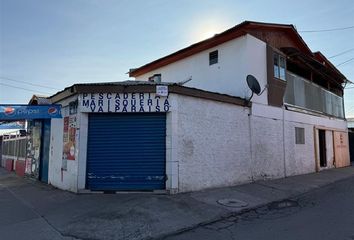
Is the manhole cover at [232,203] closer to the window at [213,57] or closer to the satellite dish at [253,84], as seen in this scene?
the satellite dish at [253,84]

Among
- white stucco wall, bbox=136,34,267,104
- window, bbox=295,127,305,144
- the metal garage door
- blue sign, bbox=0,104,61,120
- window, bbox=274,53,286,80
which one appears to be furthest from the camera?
window, bbox=295,127,305,144

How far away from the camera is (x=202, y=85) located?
15.2 m

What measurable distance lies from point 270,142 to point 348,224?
7556 mm

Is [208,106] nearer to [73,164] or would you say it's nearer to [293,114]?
[73,164]

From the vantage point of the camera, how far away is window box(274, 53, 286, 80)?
50.5 feet

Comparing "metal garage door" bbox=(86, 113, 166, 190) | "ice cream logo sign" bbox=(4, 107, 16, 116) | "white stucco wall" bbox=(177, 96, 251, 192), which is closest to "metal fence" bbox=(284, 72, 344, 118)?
"white stucco wall" bbox=(177, 96, 251, 192)

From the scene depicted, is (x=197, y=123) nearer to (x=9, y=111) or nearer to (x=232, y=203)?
(x=232, y=203)

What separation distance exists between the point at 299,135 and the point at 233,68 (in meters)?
6.08

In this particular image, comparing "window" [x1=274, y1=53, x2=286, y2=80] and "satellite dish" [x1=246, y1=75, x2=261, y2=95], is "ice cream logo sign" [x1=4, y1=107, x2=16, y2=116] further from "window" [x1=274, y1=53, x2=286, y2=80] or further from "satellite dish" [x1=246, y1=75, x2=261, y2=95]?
"window" [x1=274, y1=53, x2=286, y2=80]

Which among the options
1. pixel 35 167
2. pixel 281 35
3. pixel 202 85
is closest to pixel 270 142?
pixel 202 85

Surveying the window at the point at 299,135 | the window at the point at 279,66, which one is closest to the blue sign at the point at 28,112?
the window at the point at 279,66

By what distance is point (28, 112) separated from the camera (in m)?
10.9

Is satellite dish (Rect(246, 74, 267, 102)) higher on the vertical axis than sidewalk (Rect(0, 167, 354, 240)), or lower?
higher

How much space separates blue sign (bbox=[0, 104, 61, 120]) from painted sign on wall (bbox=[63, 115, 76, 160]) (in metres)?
0.56
